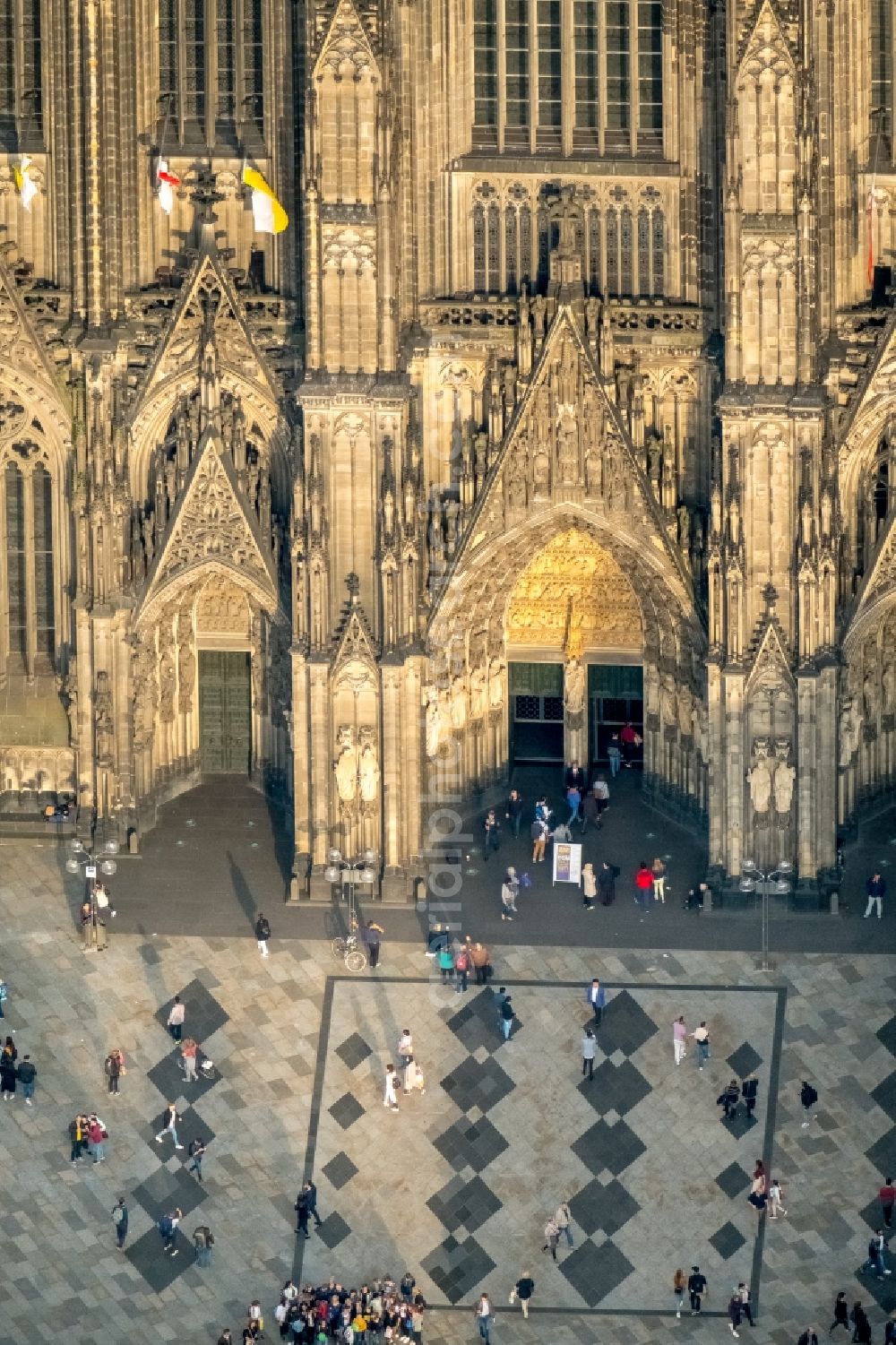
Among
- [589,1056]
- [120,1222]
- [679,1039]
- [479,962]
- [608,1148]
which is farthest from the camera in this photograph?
[479,962]

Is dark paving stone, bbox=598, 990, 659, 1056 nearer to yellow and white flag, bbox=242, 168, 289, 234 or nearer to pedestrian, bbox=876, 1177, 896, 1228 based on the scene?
pedestrian, bbox=876, 1177, 896, 1228

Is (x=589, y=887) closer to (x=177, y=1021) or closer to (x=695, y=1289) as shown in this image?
(x=177, y=1021)

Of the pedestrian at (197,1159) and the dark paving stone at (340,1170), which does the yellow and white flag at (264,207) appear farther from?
the dark paving stone at (340,1170)

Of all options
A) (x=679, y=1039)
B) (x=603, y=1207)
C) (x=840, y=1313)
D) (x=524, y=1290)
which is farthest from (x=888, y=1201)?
(x=524, y=1290)

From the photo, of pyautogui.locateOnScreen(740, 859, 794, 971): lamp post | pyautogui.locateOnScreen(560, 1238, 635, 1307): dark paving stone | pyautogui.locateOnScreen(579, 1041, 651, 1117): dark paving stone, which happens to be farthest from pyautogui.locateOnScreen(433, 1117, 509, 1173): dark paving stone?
pyautogui.locateOnScreen(740, 859, 794, 971): lamp post

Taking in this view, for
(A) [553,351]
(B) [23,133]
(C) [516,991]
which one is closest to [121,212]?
(B) [23,133]

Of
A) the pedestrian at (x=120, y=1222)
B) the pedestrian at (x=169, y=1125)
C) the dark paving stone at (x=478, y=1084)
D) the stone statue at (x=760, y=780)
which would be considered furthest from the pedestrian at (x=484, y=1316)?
the stone statue at (x=760, y=780)

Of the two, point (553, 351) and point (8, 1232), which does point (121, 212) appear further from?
point (8, 1232)
